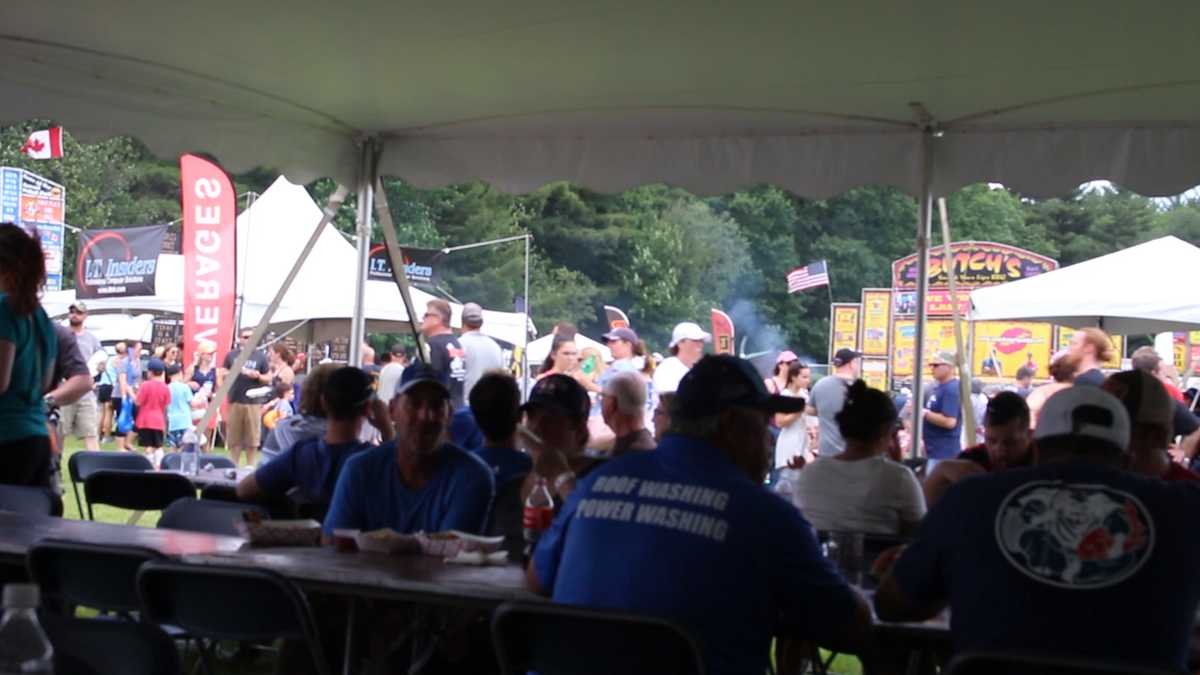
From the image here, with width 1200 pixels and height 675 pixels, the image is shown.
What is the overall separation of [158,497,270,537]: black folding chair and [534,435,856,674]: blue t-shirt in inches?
80.6

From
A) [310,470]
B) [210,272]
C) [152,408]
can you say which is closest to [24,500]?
[310,470]

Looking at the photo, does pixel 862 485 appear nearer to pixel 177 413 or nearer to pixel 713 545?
pixel 713 545

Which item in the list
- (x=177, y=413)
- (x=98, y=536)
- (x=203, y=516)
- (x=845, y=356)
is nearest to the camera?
(x=98, y=536)

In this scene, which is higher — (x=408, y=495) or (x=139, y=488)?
(x=408, y=495)

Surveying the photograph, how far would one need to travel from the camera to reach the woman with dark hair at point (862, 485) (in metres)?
4.66

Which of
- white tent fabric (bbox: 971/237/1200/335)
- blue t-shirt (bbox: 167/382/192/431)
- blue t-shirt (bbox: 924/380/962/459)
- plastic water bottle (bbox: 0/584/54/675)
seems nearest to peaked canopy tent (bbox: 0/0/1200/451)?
Result: plastic water bottle (bbox: 0/584/54/675)

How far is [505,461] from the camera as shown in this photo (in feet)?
15.9

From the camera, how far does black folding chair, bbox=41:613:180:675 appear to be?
7.45ft

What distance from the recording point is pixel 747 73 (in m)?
6.00

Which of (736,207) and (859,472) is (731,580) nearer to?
(859,472)

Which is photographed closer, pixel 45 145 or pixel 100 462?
pixel 100 462

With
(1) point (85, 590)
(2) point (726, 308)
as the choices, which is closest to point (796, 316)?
(2) point (726, 308)

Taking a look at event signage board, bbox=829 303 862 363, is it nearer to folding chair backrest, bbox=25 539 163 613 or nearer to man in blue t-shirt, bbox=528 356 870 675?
folding chair backrest, bbox=25 539 163 613

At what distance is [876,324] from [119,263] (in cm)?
1559
